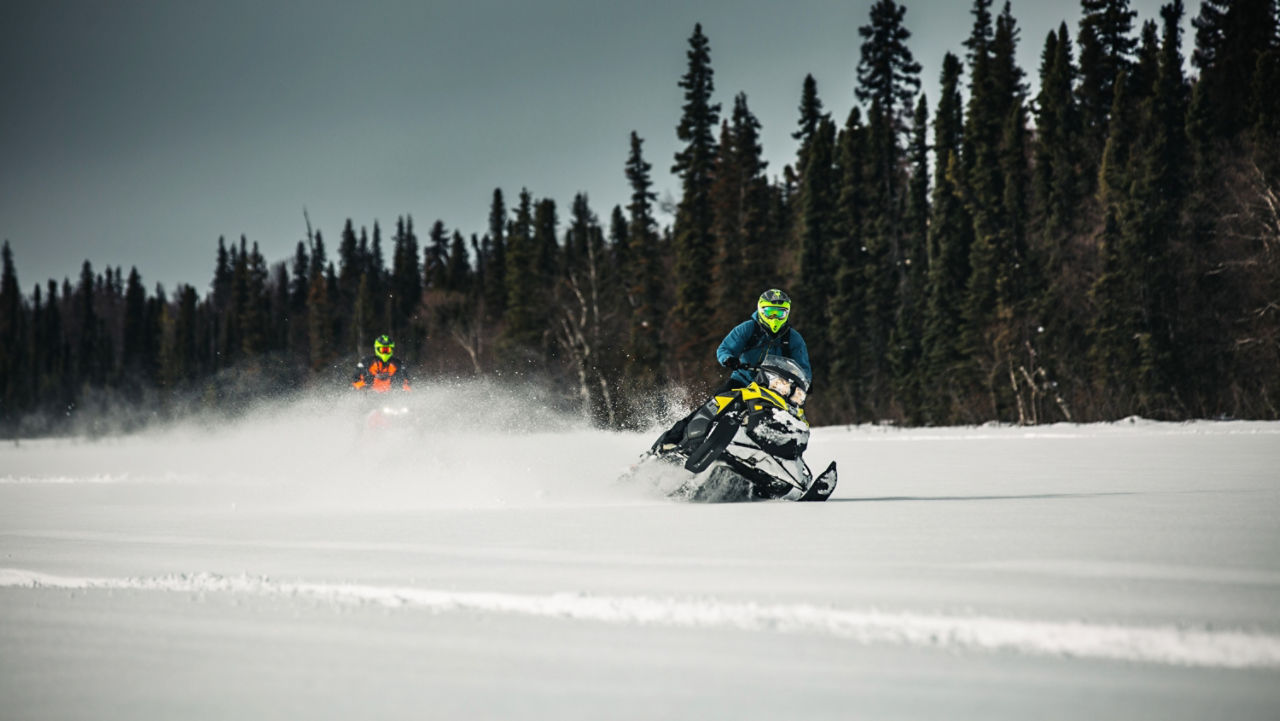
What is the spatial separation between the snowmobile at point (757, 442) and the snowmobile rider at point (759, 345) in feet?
0.39

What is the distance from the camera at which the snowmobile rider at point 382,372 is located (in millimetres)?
14234

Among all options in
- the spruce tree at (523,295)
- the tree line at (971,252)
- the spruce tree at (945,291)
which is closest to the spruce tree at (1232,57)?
the tree line at (971,252)

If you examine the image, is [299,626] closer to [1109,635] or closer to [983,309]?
[1109,635]

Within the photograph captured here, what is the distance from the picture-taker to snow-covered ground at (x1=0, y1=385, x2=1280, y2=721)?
2529 millimetres

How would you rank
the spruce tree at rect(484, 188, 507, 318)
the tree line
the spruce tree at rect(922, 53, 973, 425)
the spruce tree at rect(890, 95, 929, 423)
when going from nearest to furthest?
the tree line
the spruce tree at rect(922, 53, 973, 425)
the spruce tree at rect(890, 95, 929, 423)
the spruce tree at rect(484, 188, 507, 318)

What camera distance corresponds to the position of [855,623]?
3176 millimetres

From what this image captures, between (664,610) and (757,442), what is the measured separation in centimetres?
467

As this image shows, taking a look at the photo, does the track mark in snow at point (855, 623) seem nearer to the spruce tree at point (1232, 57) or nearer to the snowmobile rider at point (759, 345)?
the snowmobile rider at point (759, 345)

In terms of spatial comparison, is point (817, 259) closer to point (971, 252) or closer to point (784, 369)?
point (971, 252)

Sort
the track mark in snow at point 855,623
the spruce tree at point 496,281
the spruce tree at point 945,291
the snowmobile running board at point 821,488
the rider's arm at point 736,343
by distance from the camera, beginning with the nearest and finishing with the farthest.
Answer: the track mark in snow at point 855,623 < the snowmobile running board at point 821,488 < the rider's arm at point 736,343 < the spruce tree at point 945,291 < the spruce tree at point 496,281

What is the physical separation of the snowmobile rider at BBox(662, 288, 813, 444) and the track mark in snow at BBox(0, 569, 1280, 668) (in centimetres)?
459

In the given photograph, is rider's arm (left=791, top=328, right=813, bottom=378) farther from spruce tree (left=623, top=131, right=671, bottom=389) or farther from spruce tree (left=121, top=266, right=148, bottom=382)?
spruce tree (left=121, top=266, right=148, bottom=382)

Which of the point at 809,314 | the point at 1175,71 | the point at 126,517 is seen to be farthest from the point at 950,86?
the point at 126,517

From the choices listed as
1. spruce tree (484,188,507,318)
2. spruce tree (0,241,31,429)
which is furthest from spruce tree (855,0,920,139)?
spruce tree (0,241,31,429)
